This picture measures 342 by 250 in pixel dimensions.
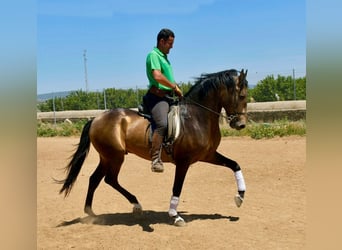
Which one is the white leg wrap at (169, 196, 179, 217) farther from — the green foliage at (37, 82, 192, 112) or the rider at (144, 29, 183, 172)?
the green foliage at (37, 82, 192, 112)

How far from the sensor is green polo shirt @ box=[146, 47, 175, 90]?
491 centimetres

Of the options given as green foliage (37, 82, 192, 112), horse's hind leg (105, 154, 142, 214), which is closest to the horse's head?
horse's hind leg (105, 154, 142, 214)

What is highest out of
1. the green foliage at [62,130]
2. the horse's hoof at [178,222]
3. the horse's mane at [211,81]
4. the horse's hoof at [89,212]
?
the horse's mane at [211,81]

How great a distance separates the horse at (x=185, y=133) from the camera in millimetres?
5195

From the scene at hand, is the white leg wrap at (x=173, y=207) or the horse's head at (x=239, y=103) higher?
the horse's head at (x=239, y=103)

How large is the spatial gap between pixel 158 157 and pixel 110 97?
1865cm

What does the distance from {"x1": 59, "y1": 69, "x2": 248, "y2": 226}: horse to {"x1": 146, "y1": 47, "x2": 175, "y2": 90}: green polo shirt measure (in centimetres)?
53

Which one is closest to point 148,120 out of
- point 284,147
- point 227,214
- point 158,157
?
point 158,157

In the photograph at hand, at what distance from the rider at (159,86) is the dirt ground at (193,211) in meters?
0.99

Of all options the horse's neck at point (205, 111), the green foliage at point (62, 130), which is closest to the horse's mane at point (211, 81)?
the horse's neck at point (205, 111)

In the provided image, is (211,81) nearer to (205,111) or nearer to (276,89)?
(205,111)

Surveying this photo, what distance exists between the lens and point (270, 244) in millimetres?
4254

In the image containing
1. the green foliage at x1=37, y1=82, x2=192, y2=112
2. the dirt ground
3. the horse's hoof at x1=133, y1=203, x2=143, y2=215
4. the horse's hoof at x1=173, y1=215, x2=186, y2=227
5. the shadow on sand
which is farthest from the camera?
the green foliage at x1=37, y1=82, x2=192, y2=112

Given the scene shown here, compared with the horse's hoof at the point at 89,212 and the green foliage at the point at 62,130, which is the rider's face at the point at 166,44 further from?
the green foliage at the point at 62,130
